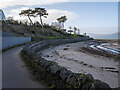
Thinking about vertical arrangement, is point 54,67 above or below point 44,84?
above

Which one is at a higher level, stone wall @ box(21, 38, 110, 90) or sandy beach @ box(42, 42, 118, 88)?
stone wall @ box(21, 38, 110, 90)

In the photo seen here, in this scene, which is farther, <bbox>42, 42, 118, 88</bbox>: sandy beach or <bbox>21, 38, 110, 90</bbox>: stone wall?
<bbox>42, 42, 118, 88</bbox>: sandy beach

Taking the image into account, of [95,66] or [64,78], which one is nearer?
[64,78]

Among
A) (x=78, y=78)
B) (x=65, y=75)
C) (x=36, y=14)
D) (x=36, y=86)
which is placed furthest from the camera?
(x=36, y=14)

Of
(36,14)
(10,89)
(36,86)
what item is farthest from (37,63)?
(36,14)

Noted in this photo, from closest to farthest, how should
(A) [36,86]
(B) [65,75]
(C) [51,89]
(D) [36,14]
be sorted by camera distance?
(B) [65,75] < (C) [51,89] < (A) [36,86] < (D) [36,14]

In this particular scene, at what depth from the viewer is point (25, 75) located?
21.8ft

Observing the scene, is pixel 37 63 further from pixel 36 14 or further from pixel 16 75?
pixel 36 14

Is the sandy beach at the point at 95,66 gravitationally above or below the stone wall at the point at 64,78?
below

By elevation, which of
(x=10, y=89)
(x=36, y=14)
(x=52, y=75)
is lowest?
(x=10, y=89)

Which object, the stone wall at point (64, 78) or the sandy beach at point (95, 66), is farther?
the sandy beach at point (95, 66)

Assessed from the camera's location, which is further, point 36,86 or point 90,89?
point 36,86

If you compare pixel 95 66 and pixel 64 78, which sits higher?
pixel 64 78

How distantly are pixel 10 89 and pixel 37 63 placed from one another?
1.66m
